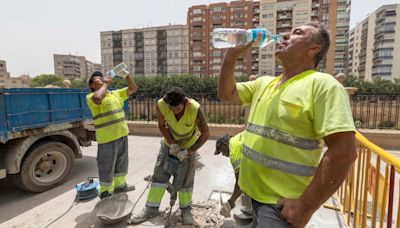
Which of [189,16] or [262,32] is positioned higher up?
[189,16]

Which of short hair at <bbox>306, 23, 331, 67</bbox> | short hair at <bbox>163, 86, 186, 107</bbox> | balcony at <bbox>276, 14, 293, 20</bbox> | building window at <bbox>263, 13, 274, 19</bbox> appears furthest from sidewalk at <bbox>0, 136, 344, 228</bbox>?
balcony at <bbox>276, 14, 293, 20</bbox>

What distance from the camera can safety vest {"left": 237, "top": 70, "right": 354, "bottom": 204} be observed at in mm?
1051

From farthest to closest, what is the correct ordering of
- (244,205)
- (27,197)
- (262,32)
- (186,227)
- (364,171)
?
(27,197)
(244,205)
(186,227)
(364,171)
(262,32)

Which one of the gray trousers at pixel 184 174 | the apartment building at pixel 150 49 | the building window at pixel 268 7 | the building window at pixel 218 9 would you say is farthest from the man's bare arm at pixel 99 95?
the apartment building at pixel 150 49

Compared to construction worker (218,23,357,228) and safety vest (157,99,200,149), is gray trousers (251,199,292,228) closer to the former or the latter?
construction worker (218,23,357,228)

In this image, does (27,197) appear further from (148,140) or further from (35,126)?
(148,140)

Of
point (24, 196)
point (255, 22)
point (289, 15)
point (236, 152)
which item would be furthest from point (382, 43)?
point (24, 196)

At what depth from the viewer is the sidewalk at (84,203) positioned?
2.90 metres

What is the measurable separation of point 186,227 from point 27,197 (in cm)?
271

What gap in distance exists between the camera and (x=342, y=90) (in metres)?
1.08

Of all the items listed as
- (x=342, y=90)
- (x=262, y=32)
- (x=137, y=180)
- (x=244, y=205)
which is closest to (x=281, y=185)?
(x=342, y=90)

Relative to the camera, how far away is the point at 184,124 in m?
2.74

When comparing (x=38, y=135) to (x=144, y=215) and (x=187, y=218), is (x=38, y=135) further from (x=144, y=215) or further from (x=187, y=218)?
(x=187, y=218)

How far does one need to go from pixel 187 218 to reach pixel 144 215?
0.55 meters
